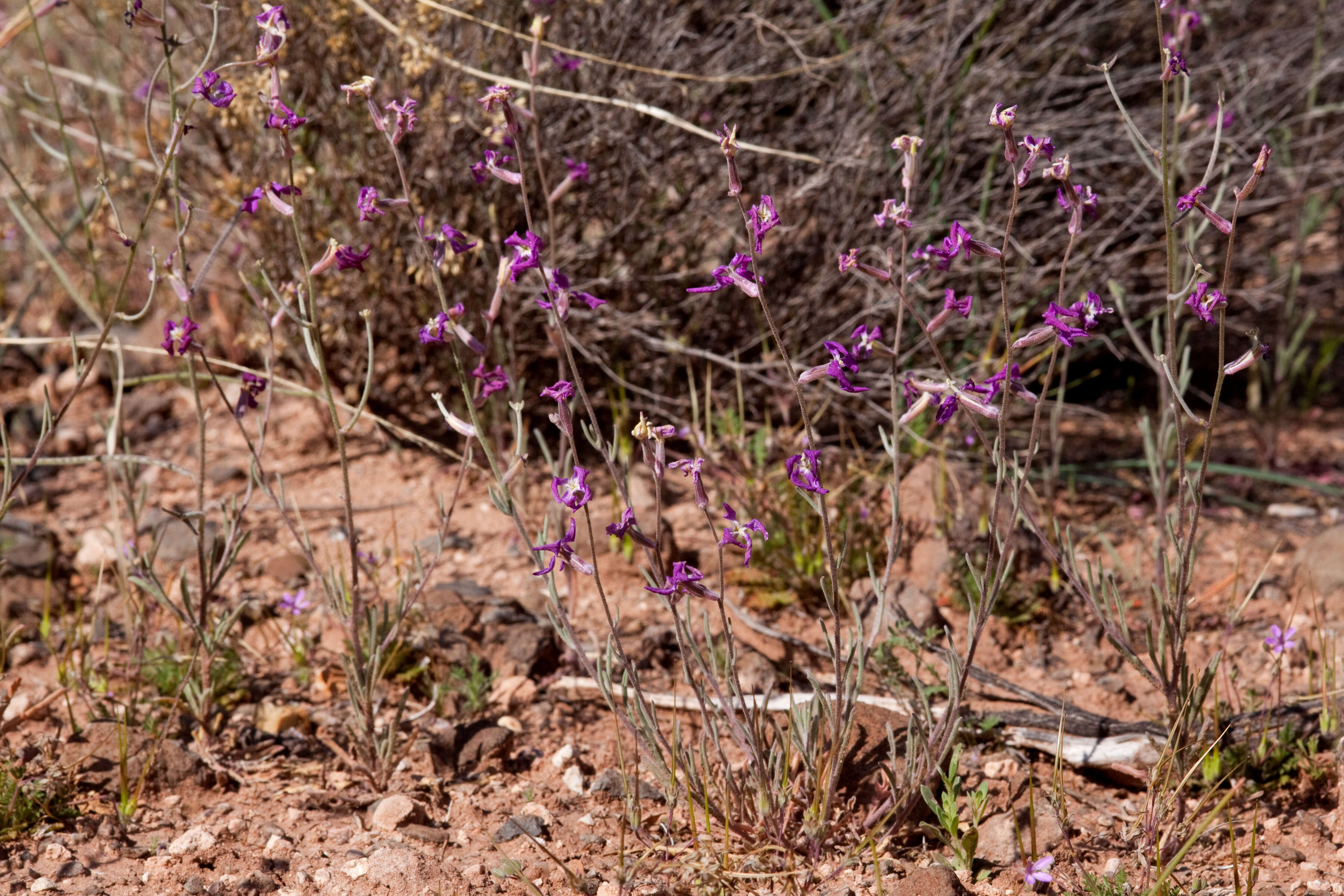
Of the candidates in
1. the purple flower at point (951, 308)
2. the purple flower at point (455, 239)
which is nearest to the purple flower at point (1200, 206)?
the purple flower at point (951, 308)

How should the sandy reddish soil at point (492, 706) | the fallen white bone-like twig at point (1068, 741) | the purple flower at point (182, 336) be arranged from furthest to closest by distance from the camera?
the fallen white bone-like twig at point (1068, 741) → the purple flower at point (182, 336) → the sandy reddish soil at point (492, 706)

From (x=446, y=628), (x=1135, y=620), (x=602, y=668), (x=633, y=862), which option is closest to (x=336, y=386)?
(x=446, y=628)

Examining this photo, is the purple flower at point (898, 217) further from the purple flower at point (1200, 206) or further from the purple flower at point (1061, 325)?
the purple flower at point (1200, 206)

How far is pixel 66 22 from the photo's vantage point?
144 inches

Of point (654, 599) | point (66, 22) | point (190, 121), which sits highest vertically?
point (66, 22)

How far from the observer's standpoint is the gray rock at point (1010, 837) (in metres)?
2.11

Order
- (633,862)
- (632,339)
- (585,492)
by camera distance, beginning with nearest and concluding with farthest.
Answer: (585,492)
(633,862)
(632,339)

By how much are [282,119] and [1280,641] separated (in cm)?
233

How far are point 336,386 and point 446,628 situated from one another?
1.37m

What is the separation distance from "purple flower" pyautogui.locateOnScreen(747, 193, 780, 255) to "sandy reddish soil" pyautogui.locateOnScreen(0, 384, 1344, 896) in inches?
39.1

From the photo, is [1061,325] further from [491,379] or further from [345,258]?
Answer: [345,258]

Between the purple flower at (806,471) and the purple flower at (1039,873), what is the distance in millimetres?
771

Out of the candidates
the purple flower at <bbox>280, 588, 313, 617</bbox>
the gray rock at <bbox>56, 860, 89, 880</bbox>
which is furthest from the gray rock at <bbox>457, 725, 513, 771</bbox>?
the gray rock at <bbox>56, 860, 89, 880</bbox>

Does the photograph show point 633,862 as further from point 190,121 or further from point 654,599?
point 190,121
